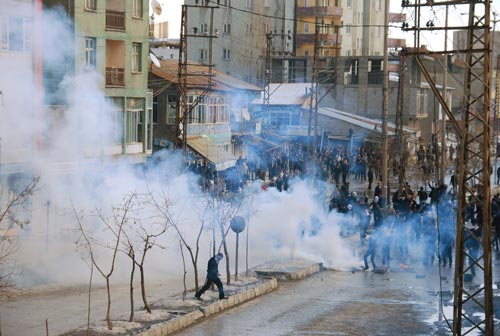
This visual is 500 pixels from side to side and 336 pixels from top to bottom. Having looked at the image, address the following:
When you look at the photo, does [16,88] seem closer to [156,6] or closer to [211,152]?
[156,6]

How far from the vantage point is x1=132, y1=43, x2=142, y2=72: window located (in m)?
36.6

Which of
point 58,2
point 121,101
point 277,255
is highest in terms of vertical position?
point 58,2

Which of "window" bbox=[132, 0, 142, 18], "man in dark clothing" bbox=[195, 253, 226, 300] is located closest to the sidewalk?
"man in dark clothing" bbox=[195, 253, 226, 300]

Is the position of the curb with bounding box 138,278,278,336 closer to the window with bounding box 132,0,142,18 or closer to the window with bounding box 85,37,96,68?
the window with bounding box 85,37,96,68

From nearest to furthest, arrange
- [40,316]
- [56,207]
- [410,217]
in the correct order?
[40,316] < [56,207] < [410,217]

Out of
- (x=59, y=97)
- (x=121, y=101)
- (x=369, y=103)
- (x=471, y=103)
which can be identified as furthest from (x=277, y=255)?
(x=369, y=103)

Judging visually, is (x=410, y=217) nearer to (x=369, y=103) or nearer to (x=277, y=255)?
(x=277, y=255)

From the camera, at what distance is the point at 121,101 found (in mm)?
35188

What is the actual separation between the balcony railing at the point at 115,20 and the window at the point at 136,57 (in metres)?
1.21

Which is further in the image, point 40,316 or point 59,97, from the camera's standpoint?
point 59,97

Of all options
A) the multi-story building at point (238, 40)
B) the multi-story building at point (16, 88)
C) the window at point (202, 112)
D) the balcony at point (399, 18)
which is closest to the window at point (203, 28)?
the multi-story building at point (238, 40)

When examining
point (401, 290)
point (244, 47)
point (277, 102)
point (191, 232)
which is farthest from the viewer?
point (244, 47)

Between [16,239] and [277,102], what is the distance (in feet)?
143

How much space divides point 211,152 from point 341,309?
2686cm
